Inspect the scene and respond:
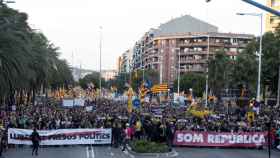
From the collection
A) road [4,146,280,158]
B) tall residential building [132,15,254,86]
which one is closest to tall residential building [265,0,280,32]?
tall residential building [132,15,254,86]

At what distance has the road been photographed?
84.8ft

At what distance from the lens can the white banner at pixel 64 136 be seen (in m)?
28.7

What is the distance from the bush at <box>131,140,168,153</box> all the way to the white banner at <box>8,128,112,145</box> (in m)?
3.17

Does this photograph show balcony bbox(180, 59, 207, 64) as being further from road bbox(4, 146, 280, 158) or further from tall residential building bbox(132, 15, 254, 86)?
road bbox(4, 146, 280, 158)

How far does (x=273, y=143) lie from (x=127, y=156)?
825cm

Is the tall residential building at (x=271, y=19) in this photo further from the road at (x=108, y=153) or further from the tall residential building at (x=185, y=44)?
the road at (x=108, y=153)

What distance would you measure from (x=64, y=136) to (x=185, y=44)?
117 meters

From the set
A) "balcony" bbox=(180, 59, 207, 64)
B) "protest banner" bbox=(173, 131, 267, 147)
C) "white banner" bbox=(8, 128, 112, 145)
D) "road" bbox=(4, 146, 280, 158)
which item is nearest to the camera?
"road" bbox=(4, 146, 280, 158)

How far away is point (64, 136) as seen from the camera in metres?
29.8

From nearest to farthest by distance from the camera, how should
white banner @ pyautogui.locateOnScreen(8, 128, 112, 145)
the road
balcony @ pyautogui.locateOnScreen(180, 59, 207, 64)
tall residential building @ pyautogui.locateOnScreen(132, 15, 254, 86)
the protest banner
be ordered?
1. the road
2. white banner @ pyautogui.locateOnScreen(8, 128, 112, 145)
3. the protest banner
4. tall residential building @ pyautogui.locateOnScreen(132, 15, 254, 86)
5. balcony @ pyautogui.locateOnScreen(180, 59, 207, 64)

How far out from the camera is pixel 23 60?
129ft

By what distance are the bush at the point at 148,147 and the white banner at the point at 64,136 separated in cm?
317

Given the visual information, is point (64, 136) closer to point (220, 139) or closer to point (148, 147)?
point (148, 147)

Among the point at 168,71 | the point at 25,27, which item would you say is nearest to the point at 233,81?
the point at 25,27
